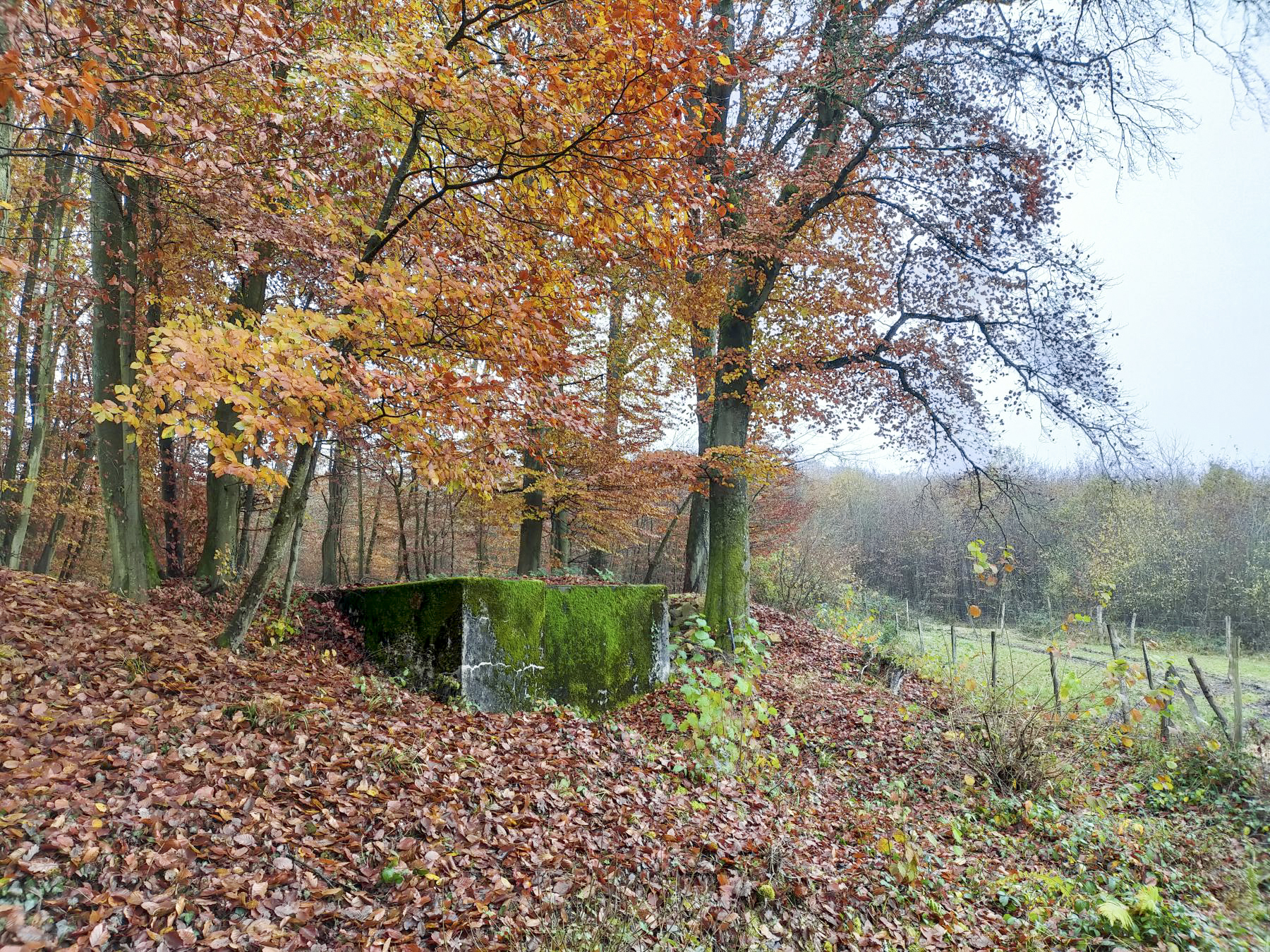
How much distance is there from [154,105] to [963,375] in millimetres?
10642

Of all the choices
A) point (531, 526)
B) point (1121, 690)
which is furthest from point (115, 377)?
point (1121, 690)

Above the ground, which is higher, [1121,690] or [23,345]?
[23,345]

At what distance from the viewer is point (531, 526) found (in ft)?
44.7

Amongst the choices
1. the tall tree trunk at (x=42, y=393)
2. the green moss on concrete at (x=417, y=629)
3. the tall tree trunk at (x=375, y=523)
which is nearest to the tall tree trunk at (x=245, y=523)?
the tall tree trunk at (x=42, y=393)

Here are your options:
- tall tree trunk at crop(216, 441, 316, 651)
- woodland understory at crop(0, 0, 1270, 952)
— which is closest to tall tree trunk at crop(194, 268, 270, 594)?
woodland understory at crop(0, 0, 1270, 952)

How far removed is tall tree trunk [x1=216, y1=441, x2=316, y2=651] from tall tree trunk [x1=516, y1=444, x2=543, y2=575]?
292 inches

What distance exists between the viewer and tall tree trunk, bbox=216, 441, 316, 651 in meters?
5.38

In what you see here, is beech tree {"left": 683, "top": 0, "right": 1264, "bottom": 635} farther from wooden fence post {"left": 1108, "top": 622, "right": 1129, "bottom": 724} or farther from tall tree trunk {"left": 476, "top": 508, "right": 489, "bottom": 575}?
tall tree trunk {"left": 476, "top": 508, "right": 489, "bottom": 575}

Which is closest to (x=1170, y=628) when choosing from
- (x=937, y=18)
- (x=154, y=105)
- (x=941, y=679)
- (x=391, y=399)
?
(x=941, y=679)

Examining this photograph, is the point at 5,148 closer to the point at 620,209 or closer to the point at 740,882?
the point at 620,209

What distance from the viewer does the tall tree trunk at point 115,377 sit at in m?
6.65

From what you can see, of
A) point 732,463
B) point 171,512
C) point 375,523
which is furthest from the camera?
point 375,523

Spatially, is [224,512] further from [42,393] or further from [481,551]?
[481,551]

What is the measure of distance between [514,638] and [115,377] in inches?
214
